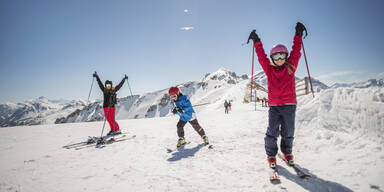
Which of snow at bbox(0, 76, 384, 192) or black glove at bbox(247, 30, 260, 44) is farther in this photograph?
black glove at bbox(247, 30, 260, 44)

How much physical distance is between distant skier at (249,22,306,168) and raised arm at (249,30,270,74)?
0.45ft

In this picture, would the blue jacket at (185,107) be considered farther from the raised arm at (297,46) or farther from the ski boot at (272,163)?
the raised arm at (297,46)

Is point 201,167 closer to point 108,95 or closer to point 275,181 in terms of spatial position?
point 275,181

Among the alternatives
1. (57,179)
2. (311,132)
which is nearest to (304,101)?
(311,132)

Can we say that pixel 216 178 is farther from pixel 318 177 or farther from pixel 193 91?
pixel 193 91

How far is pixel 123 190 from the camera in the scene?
7.83 feet

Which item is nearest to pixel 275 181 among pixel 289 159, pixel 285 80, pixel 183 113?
pixel 289 159

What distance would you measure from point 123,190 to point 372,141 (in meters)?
4.41

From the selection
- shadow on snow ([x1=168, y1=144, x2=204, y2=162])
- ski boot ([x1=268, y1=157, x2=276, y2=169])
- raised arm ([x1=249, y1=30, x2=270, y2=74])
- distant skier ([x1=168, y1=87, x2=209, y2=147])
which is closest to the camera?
ski boot ([x1=268, y1=157, x2=276, y2=169])

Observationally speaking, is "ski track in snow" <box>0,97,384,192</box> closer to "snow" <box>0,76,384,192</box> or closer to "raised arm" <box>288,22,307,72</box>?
"snow" <box>0,76,384,192</box>

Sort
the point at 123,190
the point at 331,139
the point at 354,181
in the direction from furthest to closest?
the point at 331,139, the point at 123,190, the point at 354,181

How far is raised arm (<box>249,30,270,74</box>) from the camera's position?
10.6ft

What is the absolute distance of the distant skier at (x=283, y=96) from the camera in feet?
9.58

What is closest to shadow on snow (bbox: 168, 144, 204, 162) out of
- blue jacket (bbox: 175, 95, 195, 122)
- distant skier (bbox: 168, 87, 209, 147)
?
Result: distant skier (bbox: 168, 87, 209, 147)
